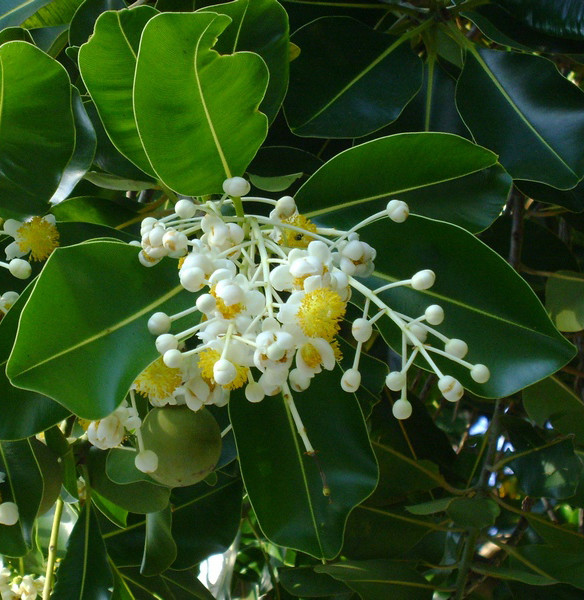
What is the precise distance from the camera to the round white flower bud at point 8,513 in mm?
1062

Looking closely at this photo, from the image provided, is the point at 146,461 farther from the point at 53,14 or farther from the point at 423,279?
the point at 53,14

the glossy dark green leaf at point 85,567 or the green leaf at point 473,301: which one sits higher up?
the green leaf at point 473,301

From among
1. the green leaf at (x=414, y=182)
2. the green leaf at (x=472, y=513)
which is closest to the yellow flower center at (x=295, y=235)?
the green leaf at (x=414, y=182)

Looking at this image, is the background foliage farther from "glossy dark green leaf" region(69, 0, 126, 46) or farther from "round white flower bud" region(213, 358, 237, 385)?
"round white flower bud" region(213, 358, 237, 385)

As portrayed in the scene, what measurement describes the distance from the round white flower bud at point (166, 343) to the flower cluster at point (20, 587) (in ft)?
3.06

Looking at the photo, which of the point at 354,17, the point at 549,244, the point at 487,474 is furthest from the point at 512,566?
the point at 354,17

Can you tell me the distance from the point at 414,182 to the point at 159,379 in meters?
0.38

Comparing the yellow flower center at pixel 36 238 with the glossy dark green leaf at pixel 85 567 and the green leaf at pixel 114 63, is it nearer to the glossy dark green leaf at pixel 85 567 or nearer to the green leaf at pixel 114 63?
the green leaf at pixel 114 63

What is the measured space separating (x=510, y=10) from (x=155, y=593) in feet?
3.86

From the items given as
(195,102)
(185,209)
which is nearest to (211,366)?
(185,209)

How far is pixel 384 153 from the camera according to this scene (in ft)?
3.09

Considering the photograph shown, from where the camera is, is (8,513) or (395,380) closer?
(395,380)

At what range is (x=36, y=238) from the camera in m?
1.00

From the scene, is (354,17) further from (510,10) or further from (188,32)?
(188,32)
